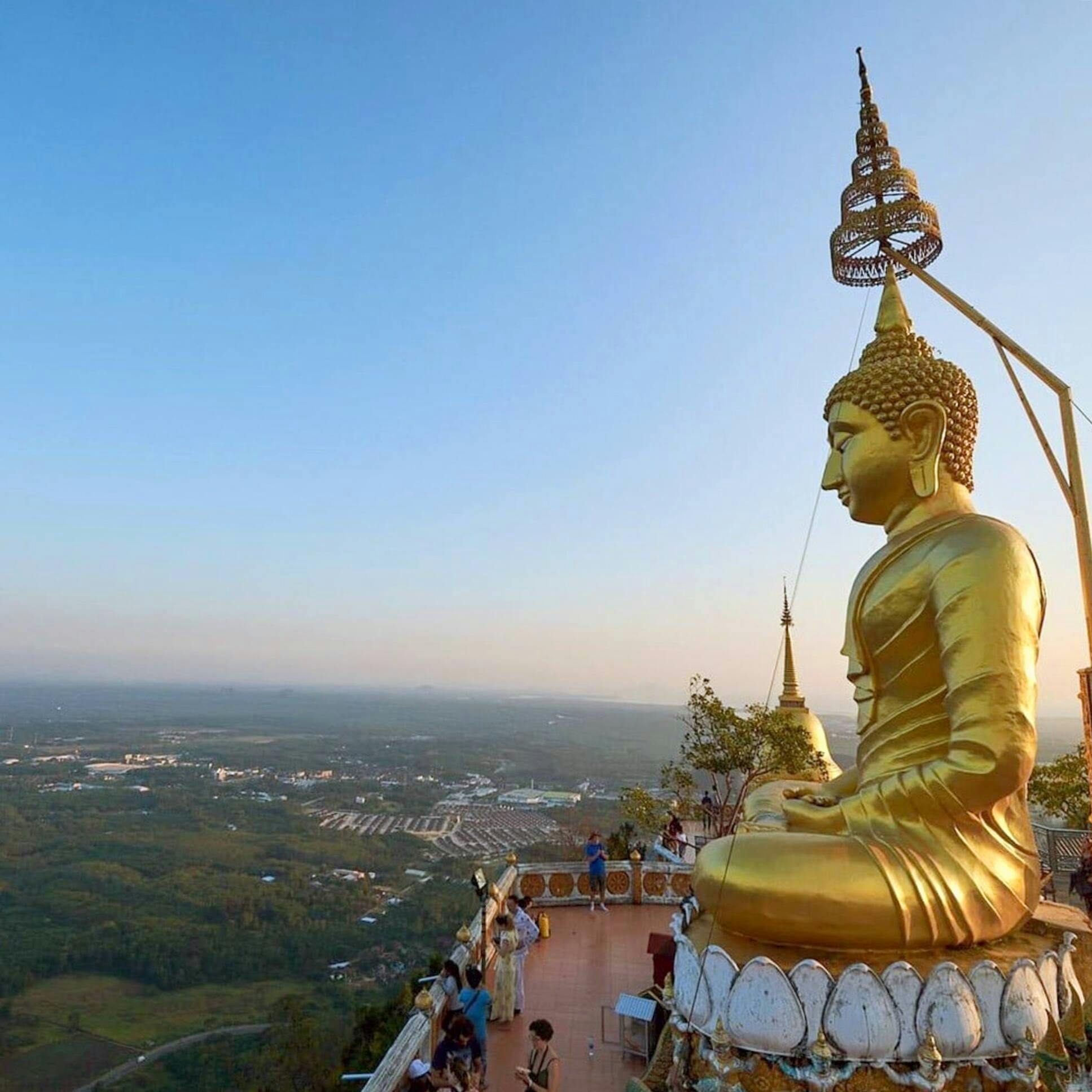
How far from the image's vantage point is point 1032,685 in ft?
18.3

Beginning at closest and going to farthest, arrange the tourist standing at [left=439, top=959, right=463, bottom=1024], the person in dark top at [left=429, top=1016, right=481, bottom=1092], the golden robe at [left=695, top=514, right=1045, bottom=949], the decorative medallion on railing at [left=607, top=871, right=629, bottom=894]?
the golden robe at [left=695, top=514, right=1045, bottom=949] < the person in dark top at [left=429, top=1016, right=481, bottom=1092] < the tourist standing at [left=439, top=959, right=463, bottom=1024] < the decorative medallion on railing at [left=607, top=871, right=629, bottom=894]

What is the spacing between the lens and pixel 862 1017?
4855mm

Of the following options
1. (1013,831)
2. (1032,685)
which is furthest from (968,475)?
(1013,831)

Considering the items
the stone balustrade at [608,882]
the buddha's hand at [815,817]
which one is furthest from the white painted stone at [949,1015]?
the stone balustrade at [608,882]

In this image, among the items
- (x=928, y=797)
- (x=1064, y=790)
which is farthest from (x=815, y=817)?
(x=1064, y=790)

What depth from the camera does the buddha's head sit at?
265 inches

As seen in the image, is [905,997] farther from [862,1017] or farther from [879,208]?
[879,208]

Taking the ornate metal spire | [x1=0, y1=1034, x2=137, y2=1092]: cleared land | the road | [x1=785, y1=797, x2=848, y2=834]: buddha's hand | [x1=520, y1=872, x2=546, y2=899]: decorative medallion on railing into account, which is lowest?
[x1=0, y1=1034, x2=137, y2=1092]: cleared land

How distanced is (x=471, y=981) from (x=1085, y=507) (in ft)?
21.8

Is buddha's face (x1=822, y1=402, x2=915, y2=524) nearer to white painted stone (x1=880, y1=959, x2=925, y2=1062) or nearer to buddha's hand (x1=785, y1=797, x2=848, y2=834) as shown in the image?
buddha's hand (x1=785, y1=797, x2=848, y2=834)

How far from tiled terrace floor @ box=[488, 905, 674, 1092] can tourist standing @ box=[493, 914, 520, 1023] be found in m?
0.12

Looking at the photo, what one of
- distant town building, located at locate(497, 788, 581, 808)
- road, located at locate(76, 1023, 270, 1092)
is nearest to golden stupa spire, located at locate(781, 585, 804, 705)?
road, located at locate(76, 1023, 270, 1092)

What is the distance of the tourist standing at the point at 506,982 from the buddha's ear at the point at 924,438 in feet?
20.1

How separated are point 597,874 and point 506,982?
426 centimetres
